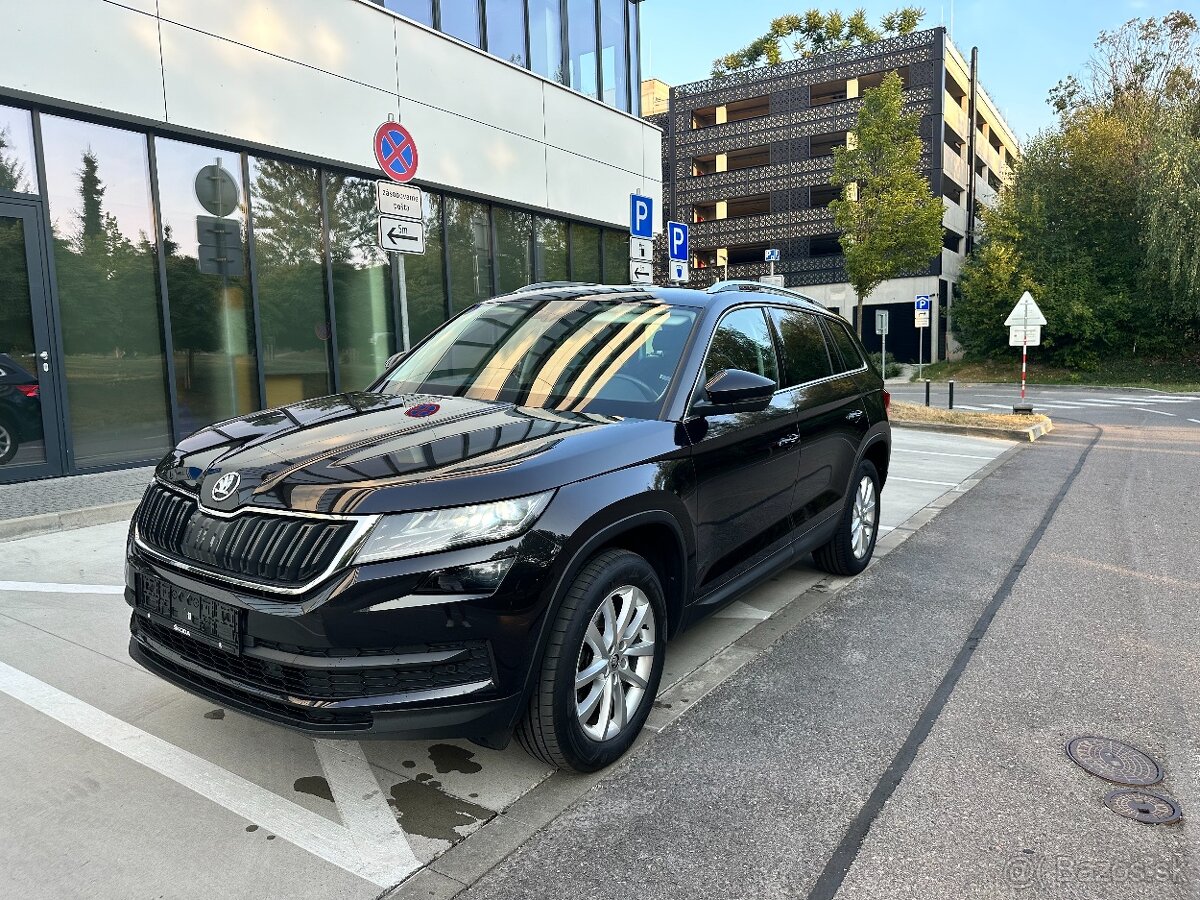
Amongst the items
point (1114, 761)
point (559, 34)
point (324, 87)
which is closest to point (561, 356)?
point (1114, 761)

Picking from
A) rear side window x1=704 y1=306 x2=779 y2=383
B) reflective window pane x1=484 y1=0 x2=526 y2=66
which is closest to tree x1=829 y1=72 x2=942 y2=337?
reflective window pane x1=484 y1=0 x2=526 y2=66

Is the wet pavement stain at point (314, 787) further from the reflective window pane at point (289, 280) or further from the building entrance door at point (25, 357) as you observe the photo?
the reflective window pane at point (289, 280)

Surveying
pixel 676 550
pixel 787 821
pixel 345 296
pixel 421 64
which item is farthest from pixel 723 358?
pixel 421 64

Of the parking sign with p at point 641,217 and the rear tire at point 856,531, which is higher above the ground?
the parking sign with p at point 641,217

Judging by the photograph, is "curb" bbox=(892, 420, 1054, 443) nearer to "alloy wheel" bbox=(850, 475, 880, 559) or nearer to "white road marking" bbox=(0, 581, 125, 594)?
"alloy wheel" bbox=(850, 475, 880, 559)

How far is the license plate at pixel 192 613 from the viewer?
2.49m

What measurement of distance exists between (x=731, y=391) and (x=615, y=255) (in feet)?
45.9

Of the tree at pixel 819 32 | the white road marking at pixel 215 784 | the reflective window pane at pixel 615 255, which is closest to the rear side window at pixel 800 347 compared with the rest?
the white road marking at pixel 215 784

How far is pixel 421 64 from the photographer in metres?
12.0

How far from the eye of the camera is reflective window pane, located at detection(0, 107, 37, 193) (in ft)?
26.7

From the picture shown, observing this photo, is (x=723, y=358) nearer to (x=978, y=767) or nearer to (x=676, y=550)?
(x=676, y=550)

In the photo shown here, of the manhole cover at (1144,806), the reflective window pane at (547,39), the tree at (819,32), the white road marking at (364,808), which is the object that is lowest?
the manhole cover at (1144,806)

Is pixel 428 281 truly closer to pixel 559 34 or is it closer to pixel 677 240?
pixel 677 240

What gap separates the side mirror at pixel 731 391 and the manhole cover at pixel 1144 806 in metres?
1.91
